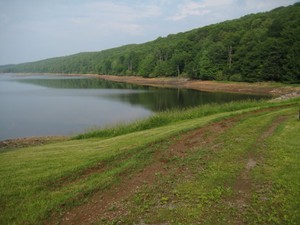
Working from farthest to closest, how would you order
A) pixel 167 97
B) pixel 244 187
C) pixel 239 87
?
pixel 239 87, pixel 167 97, pixel 244 187

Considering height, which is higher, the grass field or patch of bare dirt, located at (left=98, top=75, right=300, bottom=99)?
the grass field

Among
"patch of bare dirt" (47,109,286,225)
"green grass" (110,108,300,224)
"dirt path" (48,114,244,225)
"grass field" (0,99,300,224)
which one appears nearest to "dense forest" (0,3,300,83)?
"dirt path" (48,114,244,225)

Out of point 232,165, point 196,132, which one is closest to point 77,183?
point 232,165

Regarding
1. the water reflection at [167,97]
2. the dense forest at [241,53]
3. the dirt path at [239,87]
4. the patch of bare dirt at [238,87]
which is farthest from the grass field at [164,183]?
the dense forest at [241,53]

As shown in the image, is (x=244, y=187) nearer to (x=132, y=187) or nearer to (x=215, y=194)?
(x=215, y=194)

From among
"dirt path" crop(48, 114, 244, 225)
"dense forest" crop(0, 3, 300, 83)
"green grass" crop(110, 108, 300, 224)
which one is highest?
"dense forest" crop(0, 3, 300, 83)

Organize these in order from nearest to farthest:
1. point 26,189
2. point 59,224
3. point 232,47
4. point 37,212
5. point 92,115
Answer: point 59,224, point 37,212, point 26,189, point 92,115, point 232,47

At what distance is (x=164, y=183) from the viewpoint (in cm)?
650

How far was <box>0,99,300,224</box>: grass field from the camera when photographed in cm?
511

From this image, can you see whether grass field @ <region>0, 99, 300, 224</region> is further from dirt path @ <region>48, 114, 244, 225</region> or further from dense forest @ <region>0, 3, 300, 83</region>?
dense forest @ <region>0, 3, 300, 83</region>

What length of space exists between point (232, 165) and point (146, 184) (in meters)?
2.69

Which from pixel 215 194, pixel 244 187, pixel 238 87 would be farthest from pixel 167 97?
pixel 215 194

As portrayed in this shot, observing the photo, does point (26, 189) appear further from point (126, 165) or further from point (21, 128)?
point (21, 128)

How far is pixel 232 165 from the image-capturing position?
7.39m
